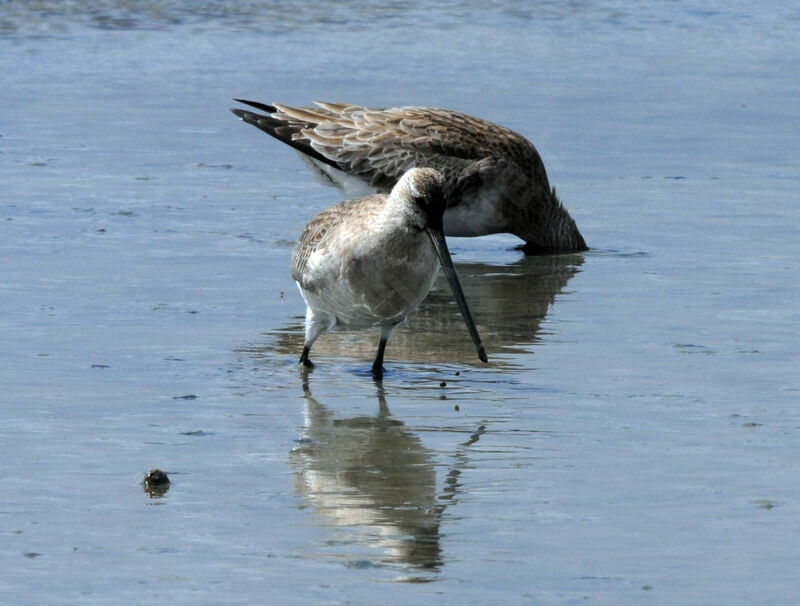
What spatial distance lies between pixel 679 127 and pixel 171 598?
9827 millimetres

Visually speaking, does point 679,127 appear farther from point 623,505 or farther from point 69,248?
point 623,505

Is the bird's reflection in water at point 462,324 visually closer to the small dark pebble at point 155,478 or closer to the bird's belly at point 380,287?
the bird's belly at point 380,287

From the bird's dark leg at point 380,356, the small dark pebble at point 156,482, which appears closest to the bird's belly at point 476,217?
the bird's dark leg at point 380,356

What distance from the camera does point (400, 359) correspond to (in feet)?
28.5

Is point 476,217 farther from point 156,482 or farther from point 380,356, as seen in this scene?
point 156,482

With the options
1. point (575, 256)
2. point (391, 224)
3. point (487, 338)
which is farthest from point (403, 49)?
point (391, 224)

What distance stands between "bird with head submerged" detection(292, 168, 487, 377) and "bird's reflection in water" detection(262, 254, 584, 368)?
0.52m

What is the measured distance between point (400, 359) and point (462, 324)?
0.86m

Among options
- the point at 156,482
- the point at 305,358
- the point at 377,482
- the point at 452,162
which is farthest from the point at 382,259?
the point at 452,162

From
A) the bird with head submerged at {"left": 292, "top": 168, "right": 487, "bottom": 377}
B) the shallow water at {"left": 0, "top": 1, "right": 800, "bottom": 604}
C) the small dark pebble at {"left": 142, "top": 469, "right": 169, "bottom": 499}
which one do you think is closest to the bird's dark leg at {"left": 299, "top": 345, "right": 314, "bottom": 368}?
the shallow water at {"left": 0, "top": 1, "right": 800, "bottom": 604}

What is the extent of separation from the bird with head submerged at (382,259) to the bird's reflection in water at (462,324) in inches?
20.5

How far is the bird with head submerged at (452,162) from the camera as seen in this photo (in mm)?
11648

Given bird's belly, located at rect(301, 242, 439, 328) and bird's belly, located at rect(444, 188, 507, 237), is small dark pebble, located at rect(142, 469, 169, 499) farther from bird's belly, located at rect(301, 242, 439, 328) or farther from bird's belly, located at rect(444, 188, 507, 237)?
bird's belly, located at rect(444, 188, 507, 237)

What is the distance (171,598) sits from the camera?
5266 millimetres
